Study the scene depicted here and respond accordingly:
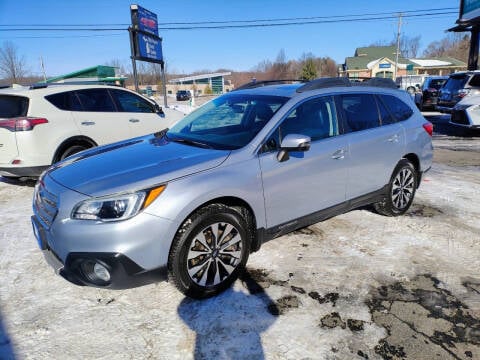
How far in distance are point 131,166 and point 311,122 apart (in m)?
1.78

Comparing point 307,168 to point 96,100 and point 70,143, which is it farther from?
point 96,100

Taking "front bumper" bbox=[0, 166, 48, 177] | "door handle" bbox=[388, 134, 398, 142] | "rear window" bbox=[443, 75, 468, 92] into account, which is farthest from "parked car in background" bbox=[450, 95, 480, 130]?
"front bumper" bbox=[0, 166, 48, 177]

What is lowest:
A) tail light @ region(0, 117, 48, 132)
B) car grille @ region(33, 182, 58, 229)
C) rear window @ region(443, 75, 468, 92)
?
car grille @ region(33, 182, 58, 229)

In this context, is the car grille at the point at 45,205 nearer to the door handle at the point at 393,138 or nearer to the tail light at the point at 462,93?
the door handle at the point at 393,138

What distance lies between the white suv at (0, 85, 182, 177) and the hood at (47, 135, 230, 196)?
95.8 inches

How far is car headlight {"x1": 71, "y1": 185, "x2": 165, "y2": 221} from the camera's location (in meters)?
2.47

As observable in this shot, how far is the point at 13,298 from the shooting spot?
2.96 meters

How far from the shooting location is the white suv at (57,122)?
213 inches

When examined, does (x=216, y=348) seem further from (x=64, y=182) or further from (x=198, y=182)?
(x=64, y=182)

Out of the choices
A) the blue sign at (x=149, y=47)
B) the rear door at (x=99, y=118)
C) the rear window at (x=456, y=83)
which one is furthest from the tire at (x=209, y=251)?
the blue sign at (x=149, y=47)

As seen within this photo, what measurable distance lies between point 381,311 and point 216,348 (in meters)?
1.29

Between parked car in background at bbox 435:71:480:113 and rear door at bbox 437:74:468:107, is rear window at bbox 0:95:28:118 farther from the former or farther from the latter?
rear door at bbox 437:74:468:107

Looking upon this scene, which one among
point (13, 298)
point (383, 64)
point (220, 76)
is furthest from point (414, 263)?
point (220, 76)

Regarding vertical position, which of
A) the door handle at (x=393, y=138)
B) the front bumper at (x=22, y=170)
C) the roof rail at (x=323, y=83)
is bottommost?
the front bumper at (x=22, y=170)
